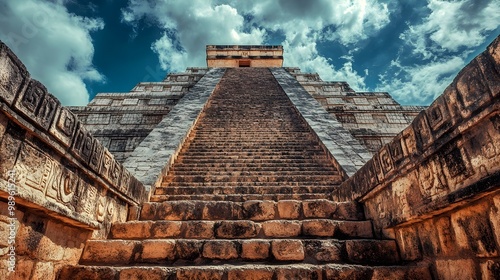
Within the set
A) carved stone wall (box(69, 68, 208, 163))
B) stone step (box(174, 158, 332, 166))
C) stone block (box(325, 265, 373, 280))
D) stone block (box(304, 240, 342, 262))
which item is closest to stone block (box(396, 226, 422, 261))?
stone block (box(325, 265, 373, 280))

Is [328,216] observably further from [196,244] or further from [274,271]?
[196,244]

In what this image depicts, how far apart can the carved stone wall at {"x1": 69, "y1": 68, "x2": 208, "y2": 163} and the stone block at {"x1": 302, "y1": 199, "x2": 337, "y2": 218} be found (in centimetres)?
603

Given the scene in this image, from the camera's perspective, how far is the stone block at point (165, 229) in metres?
2.43

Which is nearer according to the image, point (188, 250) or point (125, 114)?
point (188, 250)

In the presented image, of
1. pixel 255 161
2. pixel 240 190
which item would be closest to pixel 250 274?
pixel 240 190

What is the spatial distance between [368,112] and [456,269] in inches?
327

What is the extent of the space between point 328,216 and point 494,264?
1483mm

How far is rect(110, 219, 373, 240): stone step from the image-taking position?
2398 mm

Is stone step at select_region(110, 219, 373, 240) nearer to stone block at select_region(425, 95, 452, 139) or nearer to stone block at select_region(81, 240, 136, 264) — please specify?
stone block at select_region(81, 240, 136, 264)

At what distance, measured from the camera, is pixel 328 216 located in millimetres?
2738

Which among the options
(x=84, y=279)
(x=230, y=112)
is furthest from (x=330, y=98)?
(x=84, y=279)

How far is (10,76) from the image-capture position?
1.33 m

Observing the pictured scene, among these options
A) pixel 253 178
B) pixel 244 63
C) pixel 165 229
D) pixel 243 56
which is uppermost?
pixel 243 56

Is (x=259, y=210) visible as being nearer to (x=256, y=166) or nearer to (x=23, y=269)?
(x=23, y=269)
